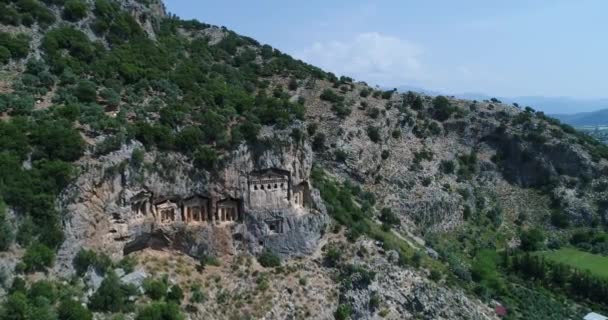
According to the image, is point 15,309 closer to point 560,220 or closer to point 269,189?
point 269,189

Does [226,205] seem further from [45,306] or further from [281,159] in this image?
[45,306]

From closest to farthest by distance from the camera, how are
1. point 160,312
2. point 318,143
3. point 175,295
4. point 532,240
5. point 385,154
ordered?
1. point 160,312
2. point 175,295
3. point 532,240
4. point 318,143
5. point 385,154

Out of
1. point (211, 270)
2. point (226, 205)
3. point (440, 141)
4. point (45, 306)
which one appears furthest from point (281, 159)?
point (440, 141)

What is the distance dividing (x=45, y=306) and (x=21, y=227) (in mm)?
6058

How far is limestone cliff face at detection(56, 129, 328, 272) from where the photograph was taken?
40.9 m

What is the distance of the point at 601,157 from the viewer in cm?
8638

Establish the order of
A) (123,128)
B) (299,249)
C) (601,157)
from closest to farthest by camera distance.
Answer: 1. (123,128)
2. (299,249)
3. (601,157)

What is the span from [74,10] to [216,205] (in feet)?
88.2

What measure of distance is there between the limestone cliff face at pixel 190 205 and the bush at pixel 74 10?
73.1 feet

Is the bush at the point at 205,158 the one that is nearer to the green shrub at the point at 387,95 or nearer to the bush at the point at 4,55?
the bush at the point at 4,55

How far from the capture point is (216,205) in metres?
47.3

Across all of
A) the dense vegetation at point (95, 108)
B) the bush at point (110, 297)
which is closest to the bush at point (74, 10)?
the dense vegetation at point (95, 108)

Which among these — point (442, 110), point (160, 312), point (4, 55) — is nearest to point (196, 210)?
point (160, 312)

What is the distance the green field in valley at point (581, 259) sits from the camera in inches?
2648
